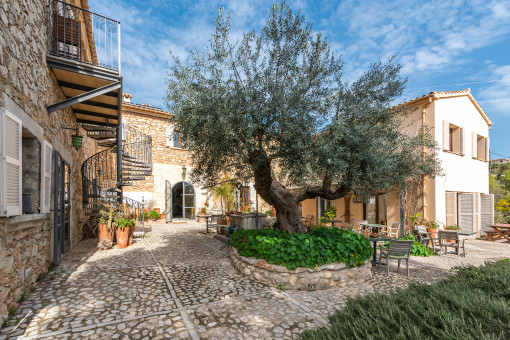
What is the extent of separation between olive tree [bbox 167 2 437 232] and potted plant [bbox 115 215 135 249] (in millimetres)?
3345

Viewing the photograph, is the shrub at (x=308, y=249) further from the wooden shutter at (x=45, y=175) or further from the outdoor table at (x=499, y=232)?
the outdoor table at (x=499, y=232)

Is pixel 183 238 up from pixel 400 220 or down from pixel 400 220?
down

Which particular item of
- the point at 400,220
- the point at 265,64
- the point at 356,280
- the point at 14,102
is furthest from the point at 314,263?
the point at 400,220

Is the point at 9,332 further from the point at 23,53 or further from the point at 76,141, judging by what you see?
the point at 76,141

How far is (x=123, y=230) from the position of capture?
669 centimetres

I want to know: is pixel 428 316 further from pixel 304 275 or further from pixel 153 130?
pixel 153 130

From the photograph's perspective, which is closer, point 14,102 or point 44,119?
point 14,102

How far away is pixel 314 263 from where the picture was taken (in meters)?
4.10

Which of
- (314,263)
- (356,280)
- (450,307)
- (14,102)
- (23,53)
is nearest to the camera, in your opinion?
(450,307)

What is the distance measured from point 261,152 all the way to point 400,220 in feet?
21.6

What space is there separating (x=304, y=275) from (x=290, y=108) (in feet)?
8.88

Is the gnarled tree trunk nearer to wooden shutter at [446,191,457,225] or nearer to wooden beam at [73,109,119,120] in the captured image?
wooden beam at [73,109,119,120]

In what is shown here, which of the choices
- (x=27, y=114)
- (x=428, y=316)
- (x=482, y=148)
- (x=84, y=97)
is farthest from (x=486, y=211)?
(x=27, y=114)

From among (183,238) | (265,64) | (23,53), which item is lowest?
(183,238)
